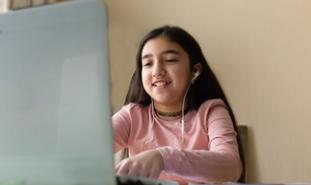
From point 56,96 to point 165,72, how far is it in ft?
2.04

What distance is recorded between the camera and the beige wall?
154 cm

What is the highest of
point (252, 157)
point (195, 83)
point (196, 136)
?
point (195, 83)

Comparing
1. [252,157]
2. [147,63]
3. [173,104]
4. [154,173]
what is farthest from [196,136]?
[252,157]

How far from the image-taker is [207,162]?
2.31 feet

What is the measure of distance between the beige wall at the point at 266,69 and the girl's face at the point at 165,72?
0.48m

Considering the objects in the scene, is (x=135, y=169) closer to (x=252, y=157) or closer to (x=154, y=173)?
(x=154, y=173)

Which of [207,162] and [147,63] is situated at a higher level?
[147,63]

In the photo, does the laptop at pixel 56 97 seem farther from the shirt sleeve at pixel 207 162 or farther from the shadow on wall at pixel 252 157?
the shadow on wall at pixel 252 157

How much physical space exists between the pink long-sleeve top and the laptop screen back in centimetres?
29

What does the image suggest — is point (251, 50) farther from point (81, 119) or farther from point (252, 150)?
point (81, 119)

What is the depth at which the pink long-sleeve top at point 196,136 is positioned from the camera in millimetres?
715

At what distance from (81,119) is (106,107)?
3cm

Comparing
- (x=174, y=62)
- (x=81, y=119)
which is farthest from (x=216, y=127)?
(x=81, y=119)

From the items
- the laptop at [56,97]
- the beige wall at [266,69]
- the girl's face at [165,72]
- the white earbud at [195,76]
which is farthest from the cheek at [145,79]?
the laptop at [56,97]
